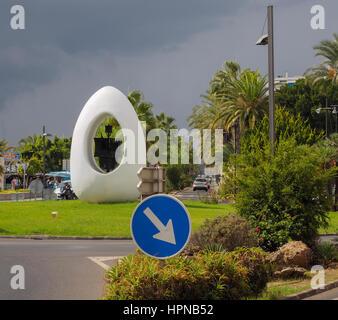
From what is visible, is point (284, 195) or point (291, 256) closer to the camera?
point (291, 256)

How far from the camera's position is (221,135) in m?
53.1

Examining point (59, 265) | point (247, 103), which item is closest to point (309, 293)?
point (59, 265)

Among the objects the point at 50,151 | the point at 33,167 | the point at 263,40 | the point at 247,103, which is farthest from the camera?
the point at 50,151

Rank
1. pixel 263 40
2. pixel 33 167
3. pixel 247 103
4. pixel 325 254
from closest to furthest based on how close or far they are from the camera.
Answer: pixel 325 254
pixel 263 40
pixel 247 103
pixel 33 167

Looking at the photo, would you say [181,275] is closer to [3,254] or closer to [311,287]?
[311,287]

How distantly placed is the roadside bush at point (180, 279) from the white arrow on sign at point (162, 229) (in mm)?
796

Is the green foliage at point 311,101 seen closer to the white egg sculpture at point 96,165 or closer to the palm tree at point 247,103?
the palm tree at point 247,103

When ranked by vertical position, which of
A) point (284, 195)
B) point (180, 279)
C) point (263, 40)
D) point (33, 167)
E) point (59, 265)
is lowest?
point (59, 265)

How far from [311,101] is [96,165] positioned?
3446 cm

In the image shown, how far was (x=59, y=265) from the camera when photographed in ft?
37.8

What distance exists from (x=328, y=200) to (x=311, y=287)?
381 cm

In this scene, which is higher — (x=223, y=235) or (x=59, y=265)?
(x=223, y=235)

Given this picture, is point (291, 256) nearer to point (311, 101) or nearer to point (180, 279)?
point (180, 279)
